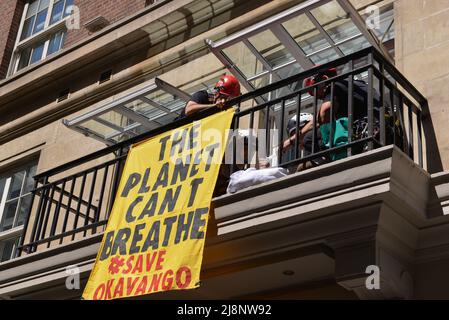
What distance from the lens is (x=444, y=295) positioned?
674 centimetres

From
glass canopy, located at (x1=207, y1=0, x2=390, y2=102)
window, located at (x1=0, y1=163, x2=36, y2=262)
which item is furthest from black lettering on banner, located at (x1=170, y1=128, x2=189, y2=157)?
window, located at (x1=0, y1=163, x2=36, y2=262)

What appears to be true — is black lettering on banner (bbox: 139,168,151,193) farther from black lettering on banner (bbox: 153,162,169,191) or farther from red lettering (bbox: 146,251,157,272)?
red lettering (bbox: 146,251,157,272)

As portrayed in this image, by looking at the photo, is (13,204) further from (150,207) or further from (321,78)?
(321,78)

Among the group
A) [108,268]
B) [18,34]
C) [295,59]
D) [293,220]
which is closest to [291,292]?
[293,220]

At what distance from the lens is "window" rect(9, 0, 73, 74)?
48.8 ft

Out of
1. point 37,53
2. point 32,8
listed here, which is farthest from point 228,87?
point 32,8

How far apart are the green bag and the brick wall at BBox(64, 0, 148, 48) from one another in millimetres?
6711

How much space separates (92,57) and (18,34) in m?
3.62

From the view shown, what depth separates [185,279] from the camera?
7082 mm

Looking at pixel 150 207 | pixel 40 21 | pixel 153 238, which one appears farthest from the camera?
pixel 40 21

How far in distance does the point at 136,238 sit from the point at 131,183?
0.72 meters

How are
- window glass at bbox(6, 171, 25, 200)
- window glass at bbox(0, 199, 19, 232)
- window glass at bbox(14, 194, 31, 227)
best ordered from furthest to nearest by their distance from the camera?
window glass at bbox(6, 171, 25, 200)
window glass at bbox(0, 199, 19, 232)
window glass at bbox(14, 194, 31, 227)

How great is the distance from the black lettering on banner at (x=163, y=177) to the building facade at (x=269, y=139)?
55cm

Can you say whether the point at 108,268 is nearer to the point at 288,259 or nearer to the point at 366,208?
the point at 288,259
